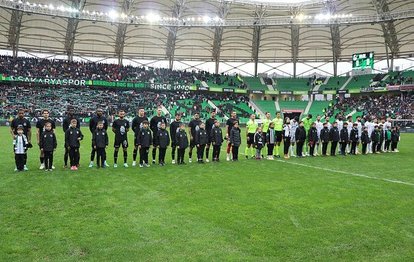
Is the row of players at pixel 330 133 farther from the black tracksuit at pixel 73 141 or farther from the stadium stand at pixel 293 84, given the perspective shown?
the stadium stand at pixel 293 84

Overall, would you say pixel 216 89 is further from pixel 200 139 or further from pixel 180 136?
pixel 180 136

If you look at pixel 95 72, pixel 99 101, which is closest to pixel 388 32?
pixel 99 101

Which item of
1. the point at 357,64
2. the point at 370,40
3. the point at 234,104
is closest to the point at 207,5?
the point at 234,104

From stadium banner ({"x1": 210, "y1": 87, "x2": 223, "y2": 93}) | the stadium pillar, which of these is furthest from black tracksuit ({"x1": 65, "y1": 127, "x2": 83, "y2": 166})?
stadium banner ({"x1": 210, "y1": 87, "x2": 223, "y2": 93})

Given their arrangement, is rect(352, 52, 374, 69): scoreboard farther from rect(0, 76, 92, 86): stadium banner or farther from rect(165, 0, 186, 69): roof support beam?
rect(0, 76, 92, 86): stadium banner

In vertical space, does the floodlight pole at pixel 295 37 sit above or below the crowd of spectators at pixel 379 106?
above

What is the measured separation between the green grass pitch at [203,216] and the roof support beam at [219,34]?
39460 millimetres

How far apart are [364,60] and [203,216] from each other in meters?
44.5

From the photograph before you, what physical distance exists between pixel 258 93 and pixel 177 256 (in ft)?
190

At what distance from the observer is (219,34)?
52406mm

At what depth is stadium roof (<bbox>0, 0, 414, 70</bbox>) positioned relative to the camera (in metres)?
45.0

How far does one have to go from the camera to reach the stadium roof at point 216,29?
148 feet

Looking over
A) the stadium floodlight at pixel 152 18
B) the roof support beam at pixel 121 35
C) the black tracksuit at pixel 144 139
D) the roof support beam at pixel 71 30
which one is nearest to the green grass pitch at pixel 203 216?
the black tracksuit at pixel 144 139

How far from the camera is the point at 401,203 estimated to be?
788 cm
